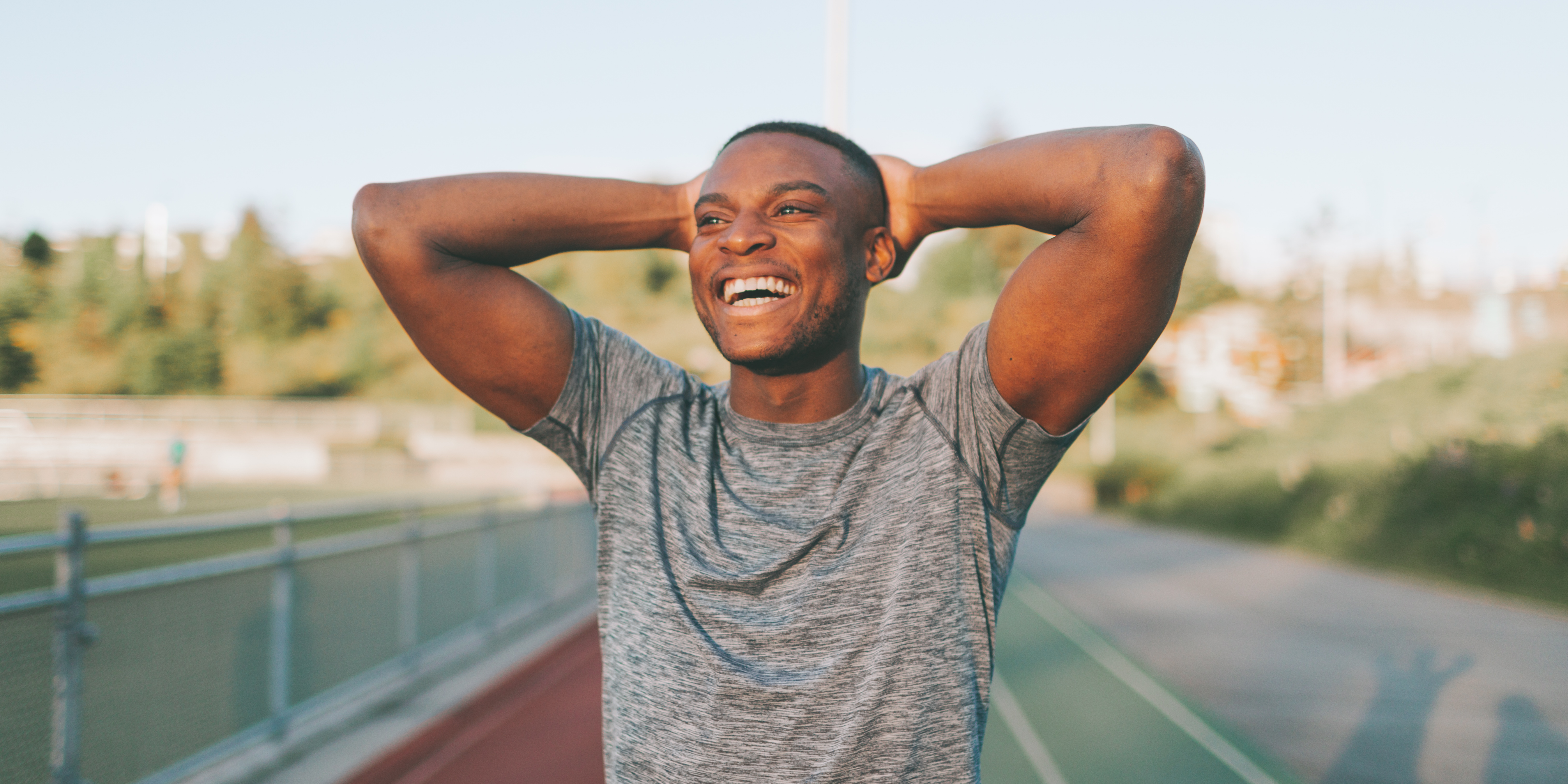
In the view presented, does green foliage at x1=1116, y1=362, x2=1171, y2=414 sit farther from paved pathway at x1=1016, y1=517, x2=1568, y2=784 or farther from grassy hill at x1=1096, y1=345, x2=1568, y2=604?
paved pathway at x1=1016, y1=517, x2=1568, y2=784

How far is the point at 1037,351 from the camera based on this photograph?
1.56 meters

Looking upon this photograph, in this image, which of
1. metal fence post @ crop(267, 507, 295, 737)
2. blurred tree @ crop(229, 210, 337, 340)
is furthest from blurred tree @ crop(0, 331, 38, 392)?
blurred tree @ crop(229, 210, 337, 340)

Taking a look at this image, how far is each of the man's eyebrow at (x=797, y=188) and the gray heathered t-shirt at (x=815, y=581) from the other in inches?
13.0

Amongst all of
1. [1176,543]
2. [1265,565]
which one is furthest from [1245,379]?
[1265,565]

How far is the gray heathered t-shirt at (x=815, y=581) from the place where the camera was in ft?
4.95

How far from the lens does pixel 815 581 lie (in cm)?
155

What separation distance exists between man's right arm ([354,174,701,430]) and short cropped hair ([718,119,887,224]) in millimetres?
168

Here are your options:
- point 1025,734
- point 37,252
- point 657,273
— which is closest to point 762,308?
point 37,252

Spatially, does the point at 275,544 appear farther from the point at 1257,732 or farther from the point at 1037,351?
the point at 1257,732

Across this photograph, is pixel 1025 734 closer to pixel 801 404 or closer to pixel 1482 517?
pixel 801 404

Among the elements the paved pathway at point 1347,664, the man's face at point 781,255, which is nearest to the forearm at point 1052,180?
the man's face at point 781,255

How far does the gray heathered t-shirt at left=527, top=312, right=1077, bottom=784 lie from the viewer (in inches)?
59.4

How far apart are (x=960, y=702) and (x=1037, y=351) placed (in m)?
0.51

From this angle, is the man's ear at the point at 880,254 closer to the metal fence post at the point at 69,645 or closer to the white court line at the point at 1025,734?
the metal fence post at the point at 69,645
